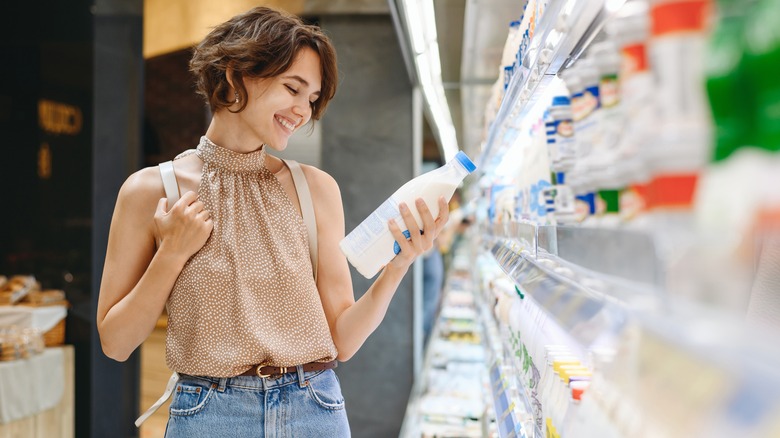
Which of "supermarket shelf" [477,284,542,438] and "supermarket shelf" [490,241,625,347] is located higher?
"supermarket shelf" [490,241,625,347]

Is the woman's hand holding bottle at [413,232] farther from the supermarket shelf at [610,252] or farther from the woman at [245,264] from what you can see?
the supermarket shelf at [610,252]

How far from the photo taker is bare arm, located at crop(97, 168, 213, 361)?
1.19m

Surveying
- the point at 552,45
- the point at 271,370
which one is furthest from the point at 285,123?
the point at 552,45

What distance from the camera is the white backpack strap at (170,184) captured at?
4.14ft

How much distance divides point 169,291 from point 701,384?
1.07 metres

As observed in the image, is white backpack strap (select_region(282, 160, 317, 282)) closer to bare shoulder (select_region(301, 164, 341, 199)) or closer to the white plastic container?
bare shoulder (select_region(301, 164, 341, 199))

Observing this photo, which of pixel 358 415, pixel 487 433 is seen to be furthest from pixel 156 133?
pixel 487 433

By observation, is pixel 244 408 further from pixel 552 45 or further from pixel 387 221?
pixel 552 45

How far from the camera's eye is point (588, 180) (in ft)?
1.92

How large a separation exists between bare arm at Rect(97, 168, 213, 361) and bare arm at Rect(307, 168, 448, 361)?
27 cm

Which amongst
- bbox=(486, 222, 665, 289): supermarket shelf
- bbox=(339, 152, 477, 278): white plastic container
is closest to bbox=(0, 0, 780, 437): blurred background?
bbox=(486, 222, 665, 289): supermarket shelf

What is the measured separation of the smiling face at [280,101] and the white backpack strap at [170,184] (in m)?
0.18

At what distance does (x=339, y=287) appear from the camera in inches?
55.2

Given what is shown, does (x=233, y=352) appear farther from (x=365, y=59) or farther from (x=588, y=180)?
(x=365, y=59)
